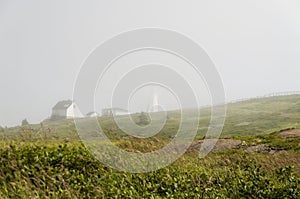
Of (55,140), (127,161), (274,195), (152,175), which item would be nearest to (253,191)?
(274,195)

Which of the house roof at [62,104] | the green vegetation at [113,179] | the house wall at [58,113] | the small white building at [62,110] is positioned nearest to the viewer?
the green vegetation at [113,179]

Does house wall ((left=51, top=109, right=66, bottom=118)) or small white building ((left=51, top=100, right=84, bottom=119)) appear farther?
house wall ((left=51, top=109, right=66, bottom=118))

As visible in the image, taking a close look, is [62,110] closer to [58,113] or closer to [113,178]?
[58,113]

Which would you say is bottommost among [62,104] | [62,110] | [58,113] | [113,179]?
[113,179]

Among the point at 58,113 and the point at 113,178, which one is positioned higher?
the point at 58,113

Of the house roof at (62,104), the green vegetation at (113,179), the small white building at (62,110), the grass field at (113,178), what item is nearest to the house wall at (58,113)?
the small white building at (62,110)

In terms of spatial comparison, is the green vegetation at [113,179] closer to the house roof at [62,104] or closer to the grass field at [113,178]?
the grass field at [113,178]

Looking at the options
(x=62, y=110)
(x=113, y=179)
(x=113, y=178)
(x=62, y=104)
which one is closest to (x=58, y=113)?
(x=62, y=110)

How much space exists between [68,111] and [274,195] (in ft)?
438

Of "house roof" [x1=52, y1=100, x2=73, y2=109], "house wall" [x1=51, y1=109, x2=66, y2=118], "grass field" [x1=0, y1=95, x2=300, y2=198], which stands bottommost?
"grass field" [x1=0, y1=95, x2=300, y2=198]

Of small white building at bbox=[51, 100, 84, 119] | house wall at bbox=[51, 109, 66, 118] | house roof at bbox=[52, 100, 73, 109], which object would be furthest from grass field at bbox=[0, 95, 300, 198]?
house roof at bbox=[52, 100, 73, 109]

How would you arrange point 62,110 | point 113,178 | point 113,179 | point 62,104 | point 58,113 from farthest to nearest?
point 62,104
point 58,113
point 62,110
point 113,178
point 113,179

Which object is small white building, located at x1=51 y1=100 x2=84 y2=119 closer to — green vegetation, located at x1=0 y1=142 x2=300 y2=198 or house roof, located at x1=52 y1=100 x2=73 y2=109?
house roof, located at x1=52 y1=100 x2=73 y2=109

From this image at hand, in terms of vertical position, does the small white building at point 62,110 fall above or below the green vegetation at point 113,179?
above
